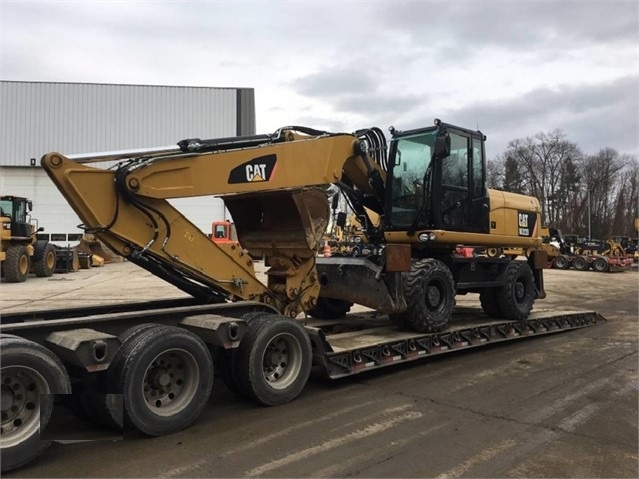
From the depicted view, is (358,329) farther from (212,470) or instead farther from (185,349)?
(212,470)

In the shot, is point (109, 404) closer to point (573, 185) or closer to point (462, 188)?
point (462, 188)

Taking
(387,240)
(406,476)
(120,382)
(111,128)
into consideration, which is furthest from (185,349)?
(111,128)

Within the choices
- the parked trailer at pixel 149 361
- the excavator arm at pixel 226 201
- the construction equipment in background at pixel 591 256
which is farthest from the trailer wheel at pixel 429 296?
the construction equipment in background at pixel 591 256

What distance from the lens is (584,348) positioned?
27.3ft

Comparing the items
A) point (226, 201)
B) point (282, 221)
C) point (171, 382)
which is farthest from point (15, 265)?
point (171, 382)

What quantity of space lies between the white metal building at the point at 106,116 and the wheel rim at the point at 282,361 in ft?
120

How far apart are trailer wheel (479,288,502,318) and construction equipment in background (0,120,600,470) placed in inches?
1.0

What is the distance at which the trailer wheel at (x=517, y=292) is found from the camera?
29.6ft

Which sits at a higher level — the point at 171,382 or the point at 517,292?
the point at 517,292

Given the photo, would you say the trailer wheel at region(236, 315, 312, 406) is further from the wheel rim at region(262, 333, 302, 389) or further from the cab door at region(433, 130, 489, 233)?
the cab door at region(433, 130, 489, 233)

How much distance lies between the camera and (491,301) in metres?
9.25

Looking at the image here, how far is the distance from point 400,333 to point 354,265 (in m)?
1.11

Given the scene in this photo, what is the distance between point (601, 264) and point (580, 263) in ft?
3.92

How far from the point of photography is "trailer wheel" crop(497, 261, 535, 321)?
→ 9.02 metres
